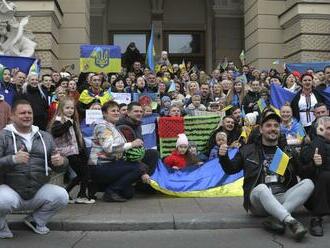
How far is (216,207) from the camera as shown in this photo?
8195 millimetres

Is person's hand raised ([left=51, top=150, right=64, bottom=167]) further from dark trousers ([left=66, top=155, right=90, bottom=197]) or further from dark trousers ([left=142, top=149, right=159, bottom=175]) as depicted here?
dark trousers ([left=142, top=149, right=159, bottom=175])

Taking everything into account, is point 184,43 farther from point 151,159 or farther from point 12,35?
point 151,159

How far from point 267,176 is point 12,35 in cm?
1044

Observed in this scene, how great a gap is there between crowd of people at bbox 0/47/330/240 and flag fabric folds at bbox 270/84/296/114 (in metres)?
0.14

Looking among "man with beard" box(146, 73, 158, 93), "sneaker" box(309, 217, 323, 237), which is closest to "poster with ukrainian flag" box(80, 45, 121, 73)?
"man with beard" box(146, 73, 158, 93)

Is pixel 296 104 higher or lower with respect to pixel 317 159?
higher

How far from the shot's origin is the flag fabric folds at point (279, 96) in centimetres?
1167

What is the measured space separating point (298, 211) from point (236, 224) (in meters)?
1.02

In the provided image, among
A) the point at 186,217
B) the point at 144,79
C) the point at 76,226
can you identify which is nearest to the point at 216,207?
the point at 186,217

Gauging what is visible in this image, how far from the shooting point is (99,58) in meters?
13.8

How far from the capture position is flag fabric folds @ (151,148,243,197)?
9.14 meters

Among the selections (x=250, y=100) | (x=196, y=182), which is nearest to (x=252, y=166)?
(x=196, y=182)

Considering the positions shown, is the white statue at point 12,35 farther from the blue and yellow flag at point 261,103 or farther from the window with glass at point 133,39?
the window with glass at point 133,39

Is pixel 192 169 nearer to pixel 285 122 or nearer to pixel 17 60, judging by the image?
pixel 285 122
